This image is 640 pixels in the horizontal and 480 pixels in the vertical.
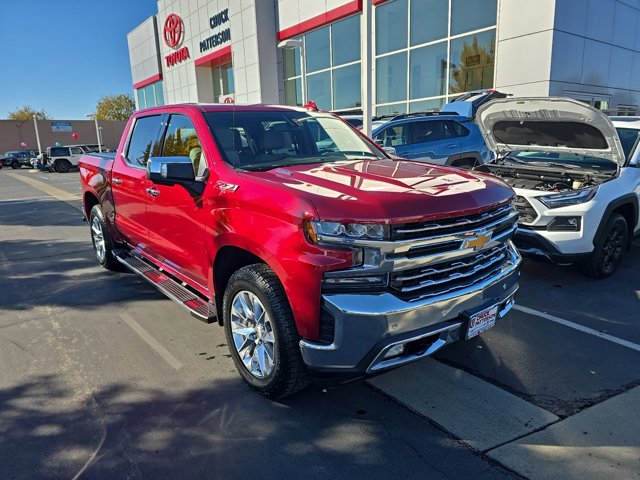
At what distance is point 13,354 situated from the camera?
153 inches

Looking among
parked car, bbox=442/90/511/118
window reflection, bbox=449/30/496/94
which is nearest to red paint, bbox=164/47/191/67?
window reflection, bbox=449/30/496/94

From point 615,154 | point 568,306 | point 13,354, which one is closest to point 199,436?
point 13,354

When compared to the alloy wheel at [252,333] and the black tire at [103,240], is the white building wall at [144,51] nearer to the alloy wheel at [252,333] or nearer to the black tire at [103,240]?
the black tire at [103,240]

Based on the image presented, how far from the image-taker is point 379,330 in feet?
8.04

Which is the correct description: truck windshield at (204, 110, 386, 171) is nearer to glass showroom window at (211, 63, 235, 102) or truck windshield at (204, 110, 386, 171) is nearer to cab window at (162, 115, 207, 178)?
cab window at (162, 115, 207, 178)

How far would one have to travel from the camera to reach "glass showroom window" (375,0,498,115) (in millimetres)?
14086

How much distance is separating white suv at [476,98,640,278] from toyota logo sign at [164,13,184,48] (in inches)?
1153

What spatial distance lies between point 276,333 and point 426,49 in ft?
49.8

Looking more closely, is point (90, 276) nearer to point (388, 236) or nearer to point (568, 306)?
point (388, 236)

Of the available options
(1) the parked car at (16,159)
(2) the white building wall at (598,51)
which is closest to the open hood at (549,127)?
(2) the white building wall at (598,51)

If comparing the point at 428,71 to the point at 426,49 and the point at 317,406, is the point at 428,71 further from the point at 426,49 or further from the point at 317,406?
the point at 317,406

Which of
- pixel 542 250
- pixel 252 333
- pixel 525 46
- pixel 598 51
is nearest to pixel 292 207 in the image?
pixel 252 333

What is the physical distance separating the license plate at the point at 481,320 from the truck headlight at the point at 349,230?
84cm

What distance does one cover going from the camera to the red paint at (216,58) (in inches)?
1038
